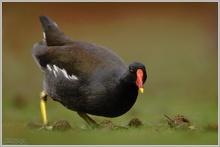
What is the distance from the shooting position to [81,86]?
26.1ft

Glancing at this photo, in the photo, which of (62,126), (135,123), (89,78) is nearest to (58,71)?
(89,78)

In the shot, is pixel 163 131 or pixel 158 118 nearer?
pixel 163 131

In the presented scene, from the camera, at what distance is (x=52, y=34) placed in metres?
8.63

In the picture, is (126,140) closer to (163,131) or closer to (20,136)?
(163,131)

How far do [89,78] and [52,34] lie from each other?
3.21ft

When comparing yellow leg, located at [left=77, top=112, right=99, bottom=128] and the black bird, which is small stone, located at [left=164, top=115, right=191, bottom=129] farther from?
yellow leg, located at [left=77, top=112, right=99, bottom=128]

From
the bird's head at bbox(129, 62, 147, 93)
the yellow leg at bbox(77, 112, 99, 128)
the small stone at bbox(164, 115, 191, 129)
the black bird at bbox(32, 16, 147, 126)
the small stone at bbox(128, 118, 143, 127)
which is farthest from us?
the yellow leg at bbox(77, 112, 99, 128)

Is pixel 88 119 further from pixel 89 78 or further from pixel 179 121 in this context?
pixel 179 121

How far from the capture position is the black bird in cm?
780

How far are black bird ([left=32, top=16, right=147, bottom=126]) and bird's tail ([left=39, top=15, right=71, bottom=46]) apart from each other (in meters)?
0.02

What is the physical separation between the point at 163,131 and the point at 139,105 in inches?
59.6

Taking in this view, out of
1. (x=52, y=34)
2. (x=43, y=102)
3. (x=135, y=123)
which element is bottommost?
(x=135, y=123)

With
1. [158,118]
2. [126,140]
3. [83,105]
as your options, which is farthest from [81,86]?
[158,118]

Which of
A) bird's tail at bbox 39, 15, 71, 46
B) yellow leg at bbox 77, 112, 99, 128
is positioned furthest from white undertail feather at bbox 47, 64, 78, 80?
yellow leg at bbox 77, 112, 99, 128
